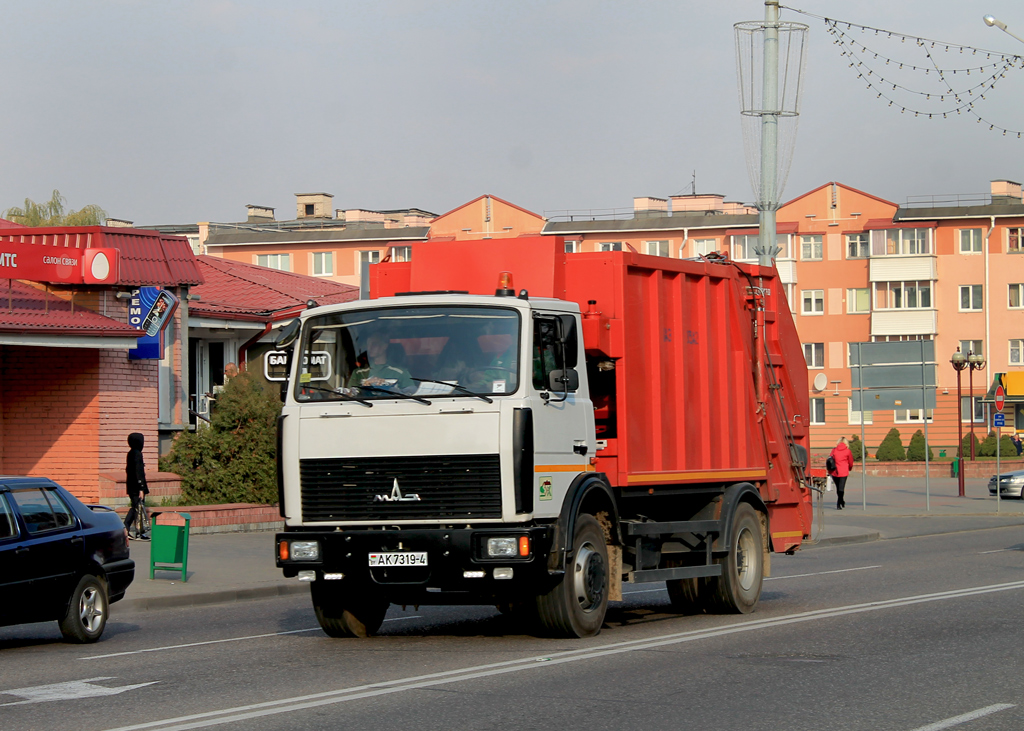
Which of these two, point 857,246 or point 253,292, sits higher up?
point 857,246

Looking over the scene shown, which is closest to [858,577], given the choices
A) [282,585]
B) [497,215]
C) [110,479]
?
[282,585]

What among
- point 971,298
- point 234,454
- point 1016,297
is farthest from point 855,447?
point 234,454

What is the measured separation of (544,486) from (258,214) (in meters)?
83.2

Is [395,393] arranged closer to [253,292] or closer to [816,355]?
[253,292]

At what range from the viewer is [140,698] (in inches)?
336

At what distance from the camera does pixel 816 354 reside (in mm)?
76875

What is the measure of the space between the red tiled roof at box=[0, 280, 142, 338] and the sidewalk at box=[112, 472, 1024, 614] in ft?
12.4

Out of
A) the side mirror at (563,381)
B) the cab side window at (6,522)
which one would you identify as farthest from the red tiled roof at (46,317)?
the side mirror at (563,381)

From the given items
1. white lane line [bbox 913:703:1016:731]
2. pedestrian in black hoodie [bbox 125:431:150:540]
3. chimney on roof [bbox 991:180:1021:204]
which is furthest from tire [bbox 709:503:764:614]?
chimney on roof [bbox 991:180:1021:204]

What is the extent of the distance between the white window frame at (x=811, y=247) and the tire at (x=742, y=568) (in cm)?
6512

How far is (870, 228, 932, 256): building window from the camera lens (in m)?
73.6

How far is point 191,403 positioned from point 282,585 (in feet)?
41.7

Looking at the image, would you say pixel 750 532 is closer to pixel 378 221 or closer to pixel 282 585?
pixel 282 585

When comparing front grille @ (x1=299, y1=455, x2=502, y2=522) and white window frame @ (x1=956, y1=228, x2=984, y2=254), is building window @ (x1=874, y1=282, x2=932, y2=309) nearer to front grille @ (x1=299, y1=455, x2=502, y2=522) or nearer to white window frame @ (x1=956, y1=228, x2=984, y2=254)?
white window frame @ (x1=956, y1=228, x2=984, y2=254)
